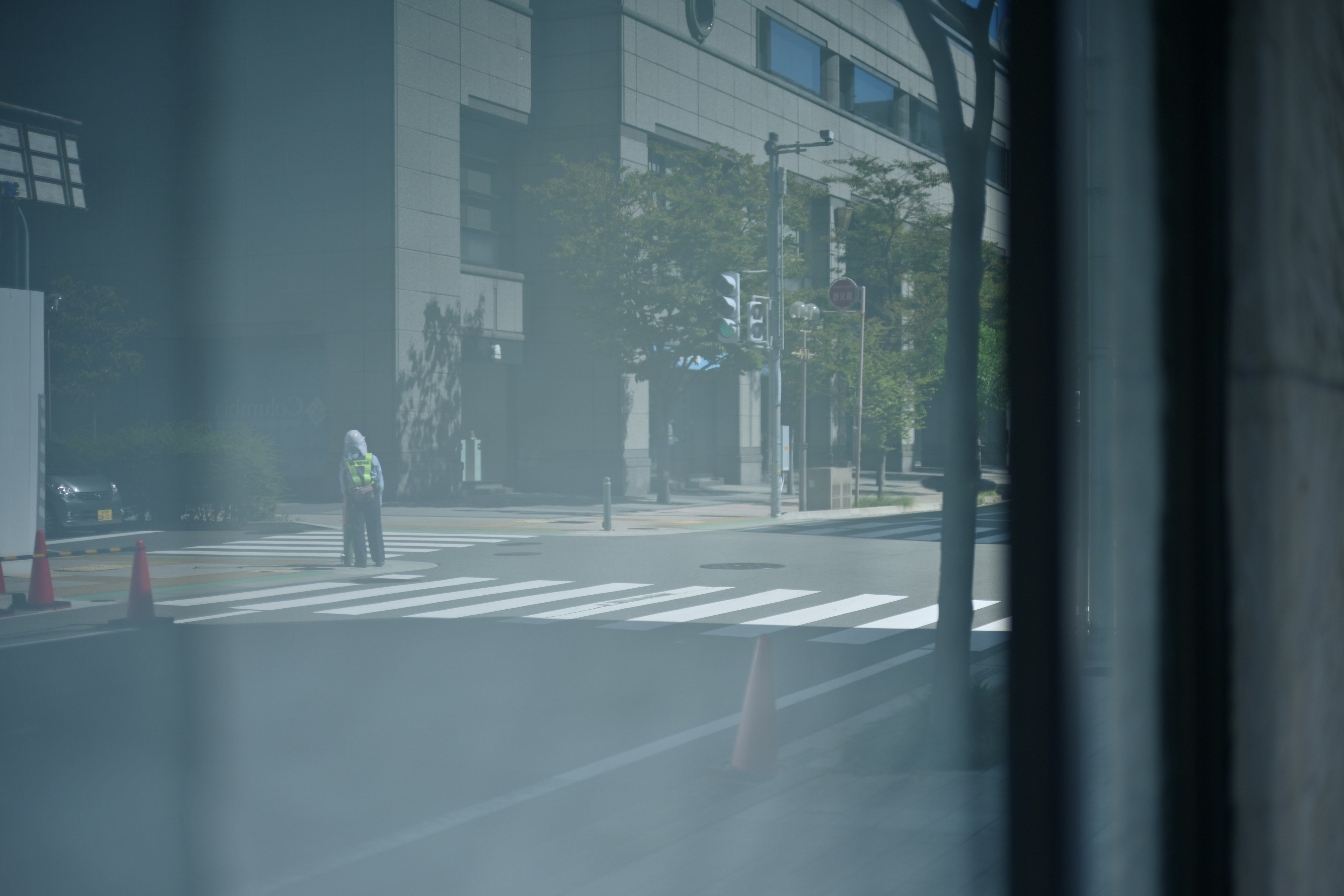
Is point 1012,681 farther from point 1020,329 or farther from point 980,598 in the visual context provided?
point 980,598

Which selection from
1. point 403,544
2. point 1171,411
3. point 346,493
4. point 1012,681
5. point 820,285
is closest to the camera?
point 1171,411

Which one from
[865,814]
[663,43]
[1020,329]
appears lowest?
[865,814]

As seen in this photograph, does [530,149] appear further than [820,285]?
No

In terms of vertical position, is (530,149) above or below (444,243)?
above

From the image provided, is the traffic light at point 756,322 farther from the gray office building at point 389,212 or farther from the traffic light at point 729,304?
the gray office building at point 389,212

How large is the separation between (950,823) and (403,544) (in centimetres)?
1670

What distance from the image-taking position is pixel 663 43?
127ft

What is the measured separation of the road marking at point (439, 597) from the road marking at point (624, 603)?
144cm

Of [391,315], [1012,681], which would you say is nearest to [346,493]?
[1012,681]

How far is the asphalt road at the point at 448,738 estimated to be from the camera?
530cm

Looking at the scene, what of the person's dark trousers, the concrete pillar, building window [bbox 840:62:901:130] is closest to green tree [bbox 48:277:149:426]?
the person's dark trousers

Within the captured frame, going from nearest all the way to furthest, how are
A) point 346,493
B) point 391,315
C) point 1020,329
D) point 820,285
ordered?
point 1020,329
point 346,493
point 391,315
point 820,285

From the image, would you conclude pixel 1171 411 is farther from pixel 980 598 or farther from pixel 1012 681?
pixel 980 598

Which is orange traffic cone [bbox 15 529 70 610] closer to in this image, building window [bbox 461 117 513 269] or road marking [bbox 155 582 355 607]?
road marking [bbox 155 582 355 607]
